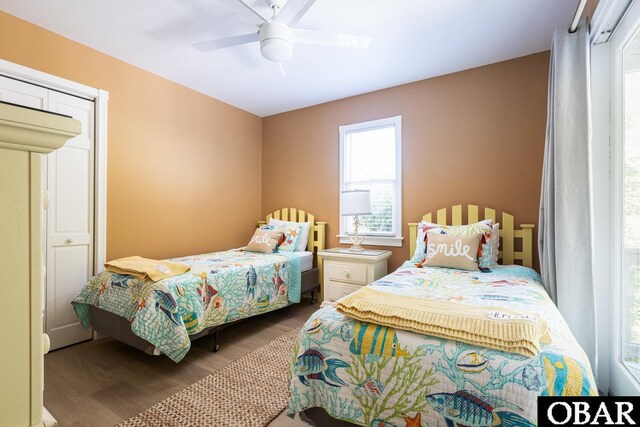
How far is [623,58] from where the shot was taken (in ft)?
5.56

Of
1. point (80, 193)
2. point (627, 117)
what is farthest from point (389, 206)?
point (80, 193)

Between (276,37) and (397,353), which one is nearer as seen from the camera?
(397,353)

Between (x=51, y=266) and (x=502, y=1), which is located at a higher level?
(x=502, y=1)

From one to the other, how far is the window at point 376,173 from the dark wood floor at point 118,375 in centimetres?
147

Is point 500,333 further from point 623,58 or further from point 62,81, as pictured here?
point 62,81

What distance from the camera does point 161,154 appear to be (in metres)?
3.22

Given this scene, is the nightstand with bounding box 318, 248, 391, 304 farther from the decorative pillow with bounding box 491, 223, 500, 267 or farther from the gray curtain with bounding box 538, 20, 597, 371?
the gray curtain with bounding box 538, 20, 597, 371

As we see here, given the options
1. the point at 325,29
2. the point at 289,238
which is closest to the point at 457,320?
the point at 325,29

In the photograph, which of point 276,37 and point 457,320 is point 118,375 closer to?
point 457,320

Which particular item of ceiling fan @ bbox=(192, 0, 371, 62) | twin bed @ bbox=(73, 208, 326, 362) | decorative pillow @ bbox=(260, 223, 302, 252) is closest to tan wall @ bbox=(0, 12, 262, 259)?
twin bed @ bbox=(73, 208, 326, 362)

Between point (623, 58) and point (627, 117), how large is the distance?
340 millimetres

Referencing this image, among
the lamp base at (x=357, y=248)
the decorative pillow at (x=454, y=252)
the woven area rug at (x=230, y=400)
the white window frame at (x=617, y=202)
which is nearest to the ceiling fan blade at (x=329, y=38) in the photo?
the white window frame at (x=617, y=202)

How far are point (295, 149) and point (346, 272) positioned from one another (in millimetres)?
1863

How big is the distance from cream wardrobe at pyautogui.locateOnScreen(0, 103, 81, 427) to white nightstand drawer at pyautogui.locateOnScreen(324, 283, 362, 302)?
9.09 feet
